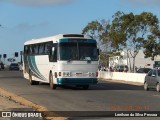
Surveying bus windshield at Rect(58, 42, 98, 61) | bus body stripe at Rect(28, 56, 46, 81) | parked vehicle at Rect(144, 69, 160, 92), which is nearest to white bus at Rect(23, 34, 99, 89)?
bus windshield at Rect(58, 42, 98, 61)

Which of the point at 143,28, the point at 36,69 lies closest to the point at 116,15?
the point at 143,28

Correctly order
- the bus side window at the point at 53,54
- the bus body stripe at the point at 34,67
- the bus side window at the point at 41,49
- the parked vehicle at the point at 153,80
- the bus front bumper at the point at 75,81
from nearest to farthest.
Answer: the bus front bumper at the point at 75,81 < the bus side window at the point at 53,54 < the parked vehicle at the point at 153,80 < the bus side window at the point at 41,49 < the bus body stripe at the point at 34,67

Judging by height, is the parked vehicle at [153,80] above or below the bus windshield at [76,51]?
below

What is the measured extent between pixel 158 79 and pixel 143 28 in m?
29.9

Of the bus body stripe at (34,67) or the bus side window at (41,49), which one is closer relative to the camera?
the bus side window at (41,49)

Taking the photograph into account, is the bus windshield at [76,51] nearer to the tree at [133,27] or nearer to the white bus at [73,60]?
the white bus at [73,60]

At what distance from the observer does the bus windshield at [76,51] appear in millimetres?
29056

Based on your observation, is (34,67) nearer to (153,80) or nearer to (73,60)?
(73,60)

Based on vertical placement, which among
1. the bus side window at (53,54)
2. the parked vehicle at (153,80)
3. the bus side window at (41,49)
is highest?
the bus side window at (41,49)

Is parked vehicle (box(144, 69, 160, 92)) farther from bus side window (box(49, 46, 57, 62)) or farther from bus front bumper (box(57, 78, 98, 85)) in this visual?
bus side window (box(49, 46, 57, 62))

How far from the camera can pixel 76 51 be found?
95.6ft

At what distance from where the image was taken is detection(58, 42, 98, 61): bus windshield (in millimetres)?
29056

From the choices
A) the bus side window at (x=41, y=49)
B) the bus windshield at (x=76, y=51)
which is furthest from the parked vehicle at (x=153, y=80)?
the bus side window at (x=41, y=49)

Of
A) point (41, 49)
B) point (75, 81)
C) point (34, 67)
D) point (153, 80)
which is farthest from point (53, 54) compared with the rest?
point (153, 80)
